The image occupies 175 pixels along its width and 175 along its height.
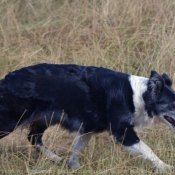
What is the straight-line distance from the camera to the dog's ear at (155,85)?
544 cm

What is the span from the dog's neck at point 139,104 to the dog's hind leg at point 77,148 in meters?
0.52

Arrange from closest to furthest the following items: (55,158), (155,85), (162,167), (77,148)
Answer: (162,167) < (155,85) < (55,158) < (77,148)

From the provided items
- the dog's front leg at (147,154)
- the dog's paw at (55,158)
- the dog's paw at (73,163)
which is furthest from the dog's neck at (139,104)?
the dog's paw at (55,158)

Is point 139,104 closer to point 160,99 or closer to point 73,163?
point 160,99

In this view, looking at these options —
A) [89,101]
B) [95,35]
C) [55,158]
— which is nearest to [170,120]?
[89,101]

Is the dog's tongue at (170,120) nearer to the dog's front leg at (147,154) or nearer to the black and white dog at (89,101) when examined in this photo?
the black and white dog at (89,101)

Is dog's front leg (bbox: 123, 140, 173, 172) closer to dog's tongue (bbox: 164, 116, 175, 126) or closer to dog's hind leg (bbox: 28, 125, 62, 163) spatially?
dog's tongue (bbox: 164, 116, 175, 126)

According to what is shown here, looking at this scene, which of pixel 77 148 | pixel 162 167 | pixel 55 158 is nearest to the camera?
pixel 162 167

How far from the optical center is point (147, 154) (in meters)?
5.38

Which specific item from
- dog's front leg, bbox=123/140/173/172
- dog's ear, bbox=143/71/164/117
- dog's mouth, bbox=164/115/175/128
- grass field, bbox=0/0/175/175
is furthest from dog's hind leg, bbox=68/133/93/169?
grass field, bbox=0/0/175/175

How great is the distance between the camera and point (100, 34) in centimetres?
856

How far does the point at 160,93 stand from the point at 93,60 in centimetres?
266

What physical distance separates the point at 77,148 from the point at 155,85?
42.7 inches

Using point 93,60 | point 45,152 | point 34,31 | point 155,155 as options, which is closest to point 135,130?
point 155,155
